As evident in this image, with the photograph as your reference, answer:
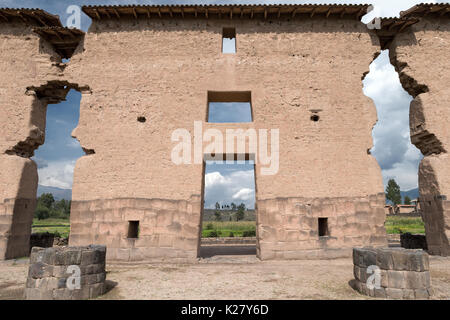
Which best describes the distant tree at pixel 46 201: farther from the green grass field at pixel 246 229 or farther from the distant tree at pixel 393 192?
the distant tree at pixel 393 192

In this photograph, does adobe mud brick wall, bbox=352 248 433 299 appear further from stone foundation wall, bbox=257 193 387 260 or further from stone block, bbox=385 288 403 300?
stone foundation wall, bbox=257 193 387 260

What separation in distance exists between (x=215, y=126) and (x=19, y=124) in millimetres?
7016

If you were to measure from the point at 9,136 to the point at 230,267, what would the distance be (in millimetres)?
8825

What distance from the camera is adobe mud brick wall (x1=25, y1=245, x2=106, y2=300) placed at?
4.75 meters

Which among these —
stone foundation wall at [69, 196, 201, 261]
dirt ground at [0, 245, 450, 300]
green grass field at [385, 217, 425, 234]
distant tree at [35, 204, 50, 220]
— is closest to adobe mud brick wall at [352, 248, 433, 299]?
dirt ground at [0, 245, 450, 300]

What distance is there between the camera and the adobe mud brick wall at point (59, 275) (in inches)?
187

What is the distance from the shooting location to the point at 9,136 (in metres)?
9.05

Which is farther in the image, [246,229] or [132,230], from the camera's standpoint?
[246,229]

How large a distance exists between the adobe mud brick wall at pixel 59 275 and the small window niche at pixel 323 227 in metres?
6.74

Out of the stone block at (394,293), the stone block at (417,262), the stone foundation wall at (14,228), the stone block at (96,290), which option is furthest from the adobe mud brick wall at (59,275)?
the stone block at (417,262)

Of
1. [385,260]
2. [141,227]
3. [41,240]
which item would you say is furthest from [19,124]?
[385,260]

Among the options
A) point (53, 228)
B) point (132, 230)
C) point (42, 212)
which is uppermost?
point (132, 230)

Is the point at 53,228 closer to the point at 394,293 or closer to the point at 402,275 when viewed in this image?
the point at 394,293

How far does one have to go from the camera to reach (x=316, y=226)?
8.36m
